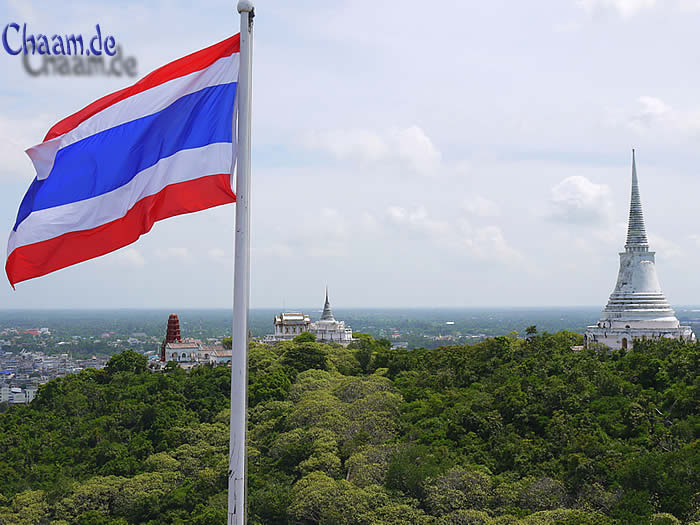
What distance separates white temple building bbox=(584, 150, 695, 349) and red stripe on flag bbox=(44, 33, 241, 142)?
4011 centimetres

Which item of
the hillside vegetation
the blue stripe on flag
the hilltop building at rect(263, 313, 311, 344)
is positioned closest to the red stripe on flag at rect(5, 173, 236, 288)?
the blue stripe on flag

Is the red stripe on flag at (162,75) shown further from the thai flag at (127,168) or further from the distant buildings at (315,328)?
the distant buildings at (315,328)

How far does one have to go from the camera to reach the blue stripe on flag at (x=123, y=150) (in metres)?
8.81

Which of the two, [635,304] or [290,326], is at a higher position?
[635,304]

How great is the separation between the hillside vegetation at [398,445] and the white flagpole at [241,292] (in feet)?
48.8

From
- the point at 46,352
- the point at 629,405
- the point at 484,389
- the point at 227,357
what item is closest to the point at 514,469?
the point at 629,405

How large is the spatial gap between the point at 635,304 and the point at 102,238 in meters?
44.5

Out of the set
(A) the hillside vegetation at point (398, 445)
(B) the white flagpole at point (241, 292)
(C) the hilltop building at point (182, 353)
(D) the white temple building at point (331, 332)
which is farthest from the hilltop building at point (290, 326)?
(B) the white flagpole at point (241, 292)

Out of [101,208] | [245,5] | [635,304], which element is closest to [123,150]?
[101,208]

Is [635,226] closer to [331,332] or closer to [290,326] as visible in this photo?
[331,332]

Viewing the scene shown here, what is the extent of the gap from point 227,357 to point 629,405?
62.2 m

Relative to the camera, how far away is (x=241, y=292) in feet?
26.8

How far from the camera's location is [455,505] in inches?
909

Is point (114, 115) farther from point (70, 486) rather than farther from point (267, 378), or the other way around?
point (267, 378)
